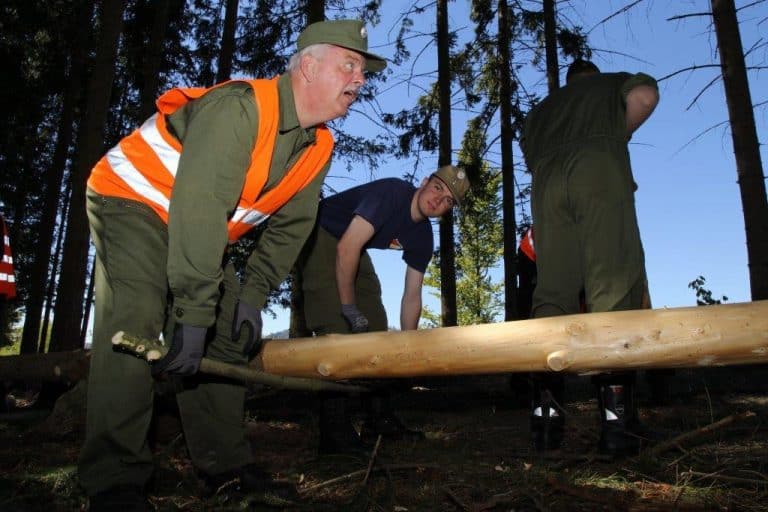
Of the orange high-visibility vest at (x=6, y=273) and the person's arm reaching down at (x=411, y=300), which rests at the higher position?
the orange high-visibility vest at (x=6, y=273)

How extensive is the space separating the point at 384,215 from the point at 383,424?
143 centimetres

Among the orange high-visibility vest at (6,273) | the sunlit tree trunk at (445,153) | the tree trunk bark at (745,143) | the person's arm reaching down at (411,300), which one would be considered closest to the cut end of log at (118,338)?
the person's arm reaching down at (411,300)

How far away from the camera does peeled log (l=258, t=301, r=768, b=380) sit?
227 centimetres

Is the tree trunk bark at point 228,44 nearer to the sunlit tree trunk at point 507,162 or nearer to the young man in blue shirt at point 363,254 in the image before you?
the sunlit tree trunk at point 507,162

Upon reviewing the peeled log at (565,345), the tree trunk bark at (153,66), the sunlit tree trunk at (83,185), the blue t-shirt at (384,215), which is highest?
the tree trunk bark at (153,66)

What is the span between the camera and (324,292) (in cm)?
416

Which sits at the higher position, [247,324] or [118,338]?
[247,324]

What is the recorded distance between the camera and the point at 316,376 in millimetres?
3031

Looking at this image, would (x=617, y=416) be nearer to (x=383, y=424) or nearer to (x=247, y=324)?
(x=383, y=424)

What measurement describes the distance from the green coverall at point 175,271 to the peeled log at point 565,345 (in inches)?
26.9

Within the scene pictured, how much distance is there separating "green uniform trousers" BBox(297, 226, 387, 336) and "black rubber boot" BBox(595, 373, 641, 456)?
164cm

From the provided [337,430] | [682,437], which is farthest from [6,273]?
[682,437]

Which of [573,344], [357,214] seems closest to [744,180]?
[357,214]

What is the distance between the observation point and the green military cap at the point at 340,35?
2.48 m
